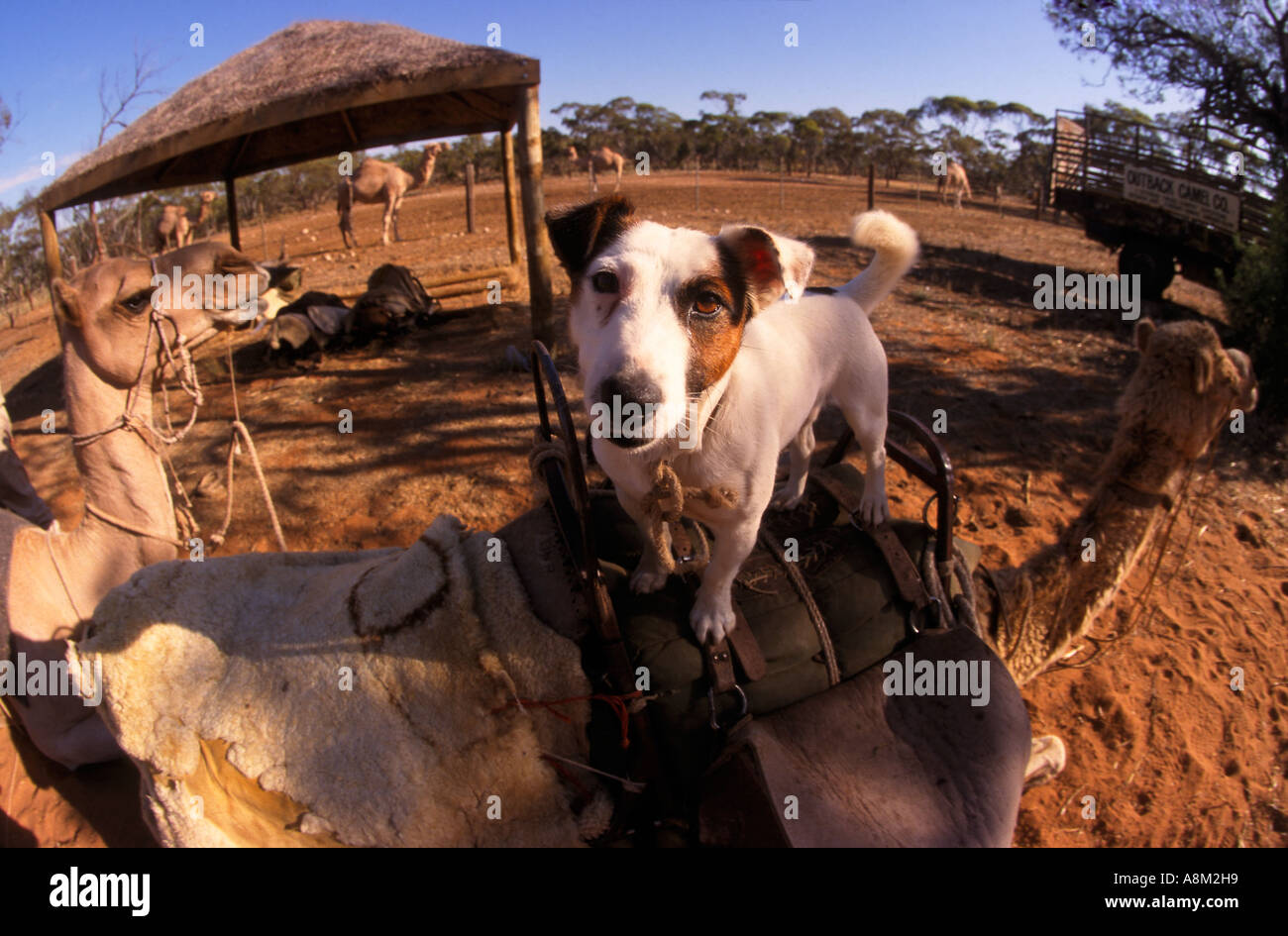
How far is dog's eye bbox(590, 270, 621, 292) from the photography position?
1616 millimetres

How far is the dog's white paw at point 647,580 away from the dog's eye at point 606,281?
1.03 meters

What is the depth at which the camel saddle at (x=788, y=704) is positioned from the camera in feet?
6.59

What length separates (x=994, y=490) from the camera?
5.91 metres

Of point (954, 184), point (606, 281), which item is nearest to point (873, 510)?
point (606, 281)

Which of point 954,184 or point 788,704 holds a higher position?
point 954,184

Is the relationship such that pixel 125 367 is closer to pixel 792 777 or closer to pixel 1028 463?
pixel 792 777

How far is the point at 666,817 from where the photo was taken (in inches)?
84.4

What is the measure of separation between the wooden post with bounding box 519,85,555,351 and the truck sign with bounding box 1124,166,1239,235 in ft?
36.7

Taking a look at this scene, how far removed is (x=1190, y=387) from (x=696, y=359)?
2.15 metres

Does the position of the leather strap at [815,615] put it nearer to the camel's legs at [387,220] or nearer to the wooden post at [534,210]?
the wooden post at [534,210]

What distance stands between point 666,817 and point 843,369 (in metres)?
1.78

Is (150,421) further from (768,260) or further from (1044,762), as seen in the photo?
(1044,762)

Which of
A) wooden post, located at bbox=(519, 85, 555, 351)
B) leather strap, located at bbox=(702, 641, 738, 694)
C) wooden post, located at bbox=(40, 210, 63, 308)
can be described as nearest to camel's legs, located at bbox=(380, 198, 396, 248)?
wooden post, located at bbox=(40, 210, 63, 308)
